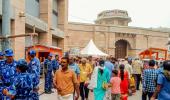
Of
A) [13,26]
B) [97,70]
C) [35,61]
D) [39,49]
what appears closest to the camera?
[35,61]

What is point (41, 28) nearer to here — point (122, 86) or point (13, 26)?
point (13, 26)

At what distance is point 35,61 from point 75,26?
37332 millimetres

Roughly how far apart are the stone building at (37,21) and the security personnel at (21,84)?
3496 millimetres

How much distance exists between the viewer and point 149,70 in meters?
11.7

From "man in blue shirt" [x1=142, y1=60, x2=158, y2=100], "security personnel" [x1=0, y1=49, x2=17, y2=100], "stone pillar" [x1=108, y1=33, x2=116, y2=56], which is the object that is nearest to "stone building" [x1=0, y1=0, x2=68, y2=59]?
"security personnel" [x1=0, y1=49, x2=17, y2=100]

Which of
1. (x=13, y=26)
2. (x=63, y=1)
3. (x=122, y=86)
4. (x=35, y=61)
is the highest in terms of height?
(x=63, y=1)

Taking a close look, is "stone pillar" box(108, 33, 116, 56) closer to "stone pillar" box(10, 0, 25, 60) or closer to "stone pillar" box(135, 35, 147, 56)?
"stone pillar" box(135, 35, 147, 56)

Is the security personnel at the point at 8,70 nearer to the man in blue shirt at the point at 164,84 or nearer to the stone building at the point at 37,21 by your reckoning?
the stone building at the point at 37,21

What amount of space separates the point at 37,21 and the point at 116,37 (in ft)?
89.5

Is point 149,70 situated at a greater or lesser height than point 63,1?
lesser

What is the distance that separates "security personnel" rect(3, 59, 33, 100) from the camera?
7.80 m

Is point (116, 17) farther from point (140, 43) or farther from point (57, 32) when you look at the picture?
point (57, 32)

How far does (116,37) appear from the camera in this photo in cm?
5131

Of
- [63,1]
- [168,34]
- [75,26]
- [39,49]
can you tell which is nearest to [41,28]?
[39,49]
